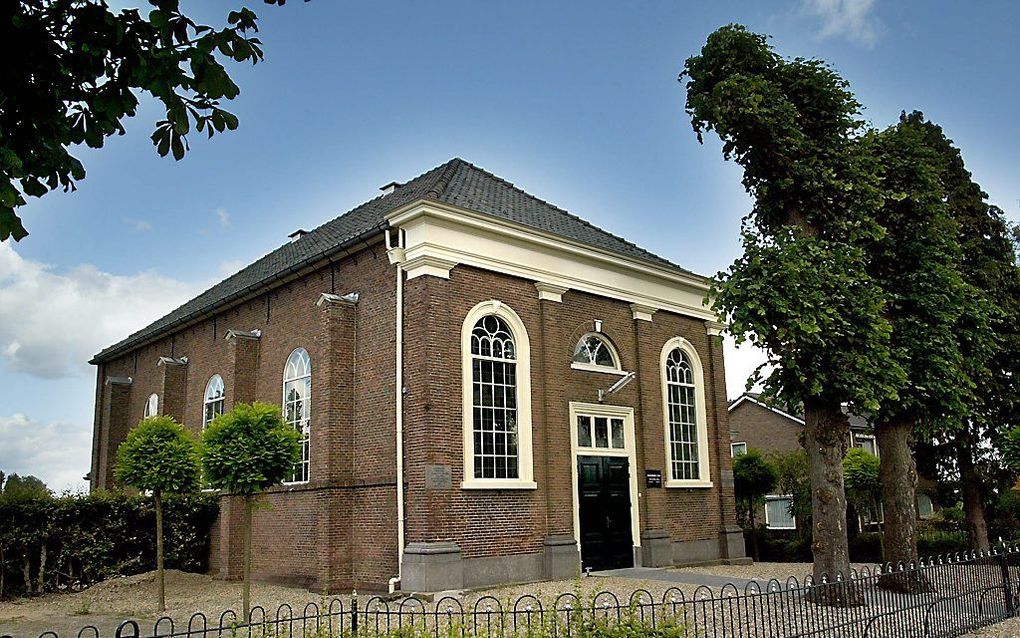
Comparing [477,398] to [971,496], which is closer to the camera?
[477,398]

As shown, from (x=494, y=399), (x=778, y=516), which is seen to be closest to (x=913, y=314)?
(x=494, y=399)

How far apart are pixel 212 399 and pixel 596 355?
10.4 metres

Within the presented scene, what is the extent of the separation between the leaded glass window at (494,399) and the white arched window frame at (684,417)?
15.3ft

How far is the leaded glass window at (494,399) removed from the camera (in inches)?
629

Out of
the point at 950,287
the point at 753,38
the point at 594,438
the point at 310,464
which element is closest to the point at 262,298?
the point at 310,464

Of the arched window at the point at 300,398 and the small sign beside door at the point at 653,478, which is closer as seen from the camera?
the arched window at the point at 300,398

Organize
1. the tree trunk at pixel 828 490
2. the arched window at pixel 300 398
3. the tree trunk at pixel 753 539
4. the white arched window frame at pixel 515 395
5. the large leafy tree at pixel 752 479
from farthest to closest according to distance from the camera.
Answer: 1. the large leafy tree at pixel 752 479
2. the tree trunk at pixel 753 539
3. the arched window at pixel 300 398
4. the white arched window frame at pixel 515 395
5. the tree trunk at pixel 828 490

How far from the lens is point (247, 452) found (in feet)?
43.9

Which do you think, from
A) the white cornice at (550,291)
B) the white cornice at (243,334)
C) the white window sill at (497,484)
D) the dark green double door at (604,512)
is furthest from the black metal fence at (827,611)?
the white cornice at (243,334)

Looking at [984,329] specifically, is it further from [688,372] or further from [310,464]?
[310,464]

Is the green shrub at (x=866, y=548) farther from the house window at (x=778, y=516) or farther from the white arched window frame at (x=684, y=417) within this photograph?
the house window at (x=778, y=516)

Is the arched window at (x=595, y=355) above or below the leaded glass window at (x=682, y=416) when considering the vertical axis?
above

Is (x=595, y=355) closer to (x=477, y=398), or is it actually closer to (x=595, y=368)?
(x=595, y=368)

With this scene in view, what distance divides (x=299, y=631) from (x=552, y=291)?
8.71 m
